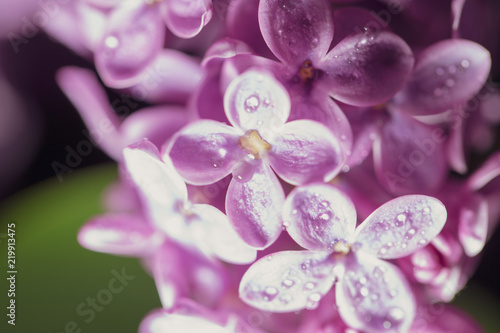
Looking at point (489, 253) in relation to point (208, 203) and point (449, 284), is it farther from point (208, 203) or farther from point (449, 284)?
point (208, 203)

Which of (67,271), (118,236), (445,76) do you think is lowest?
(67,271)

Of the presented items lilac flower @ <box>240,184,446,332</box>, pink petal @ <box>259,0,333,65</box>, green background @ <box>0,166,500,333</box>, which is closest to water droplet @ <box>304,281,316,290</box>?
lilac flower @ <box>240,184,446,332</box>

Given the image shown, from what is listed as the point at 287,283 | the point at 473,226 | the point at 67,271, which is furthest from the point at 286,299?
the point at 67,271

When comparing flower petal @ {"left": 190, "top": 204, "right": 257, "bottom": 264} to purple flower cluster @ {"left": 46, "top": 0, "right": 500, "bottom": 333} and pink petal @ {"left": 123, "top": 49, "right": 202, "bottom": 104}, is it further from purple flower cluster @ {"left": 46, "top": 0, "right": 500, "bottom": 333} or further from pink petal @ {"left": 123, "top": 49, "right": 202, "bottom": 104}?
pink petal @ {"left": 123, "top": 49, "right": 202, "bottom": 104}

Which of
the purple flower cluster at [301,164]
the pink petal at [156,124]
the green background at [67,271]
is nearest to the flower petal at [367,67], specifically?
the purple flower cluster at [301,164]

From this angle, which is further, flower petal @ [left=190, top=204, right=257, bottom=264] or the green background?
the green background

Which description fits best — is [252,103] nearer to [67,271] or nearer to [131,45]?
[131,45]
